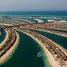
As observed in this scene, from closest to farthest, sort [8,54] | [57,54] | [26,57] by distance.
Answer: [26,57] → [57,54] → [8,54]

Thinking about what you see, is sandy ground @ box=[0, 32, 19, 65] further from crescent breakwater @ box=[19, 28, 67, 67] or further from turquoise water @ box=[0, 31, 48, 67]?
crescent breakwater @ box=[19, 28, 67, 67]

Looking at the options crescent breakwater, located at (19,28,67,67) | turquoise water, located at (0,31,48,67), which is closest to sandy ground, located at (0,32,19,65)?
turquoise water, located at (0,31,48,67)

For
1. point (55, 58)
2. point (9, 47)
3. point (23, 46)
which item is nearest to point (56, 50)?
point (55, 58)

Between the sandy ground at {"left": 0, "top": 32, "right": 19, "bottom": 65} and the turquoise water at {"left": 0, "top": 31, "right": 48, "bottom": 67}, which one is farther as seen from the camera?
the sandy ground at {"left": 0, "top": 32, "right": 19, "bottom": 65}

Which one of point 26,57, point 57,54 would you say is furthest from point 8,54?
point 57,54

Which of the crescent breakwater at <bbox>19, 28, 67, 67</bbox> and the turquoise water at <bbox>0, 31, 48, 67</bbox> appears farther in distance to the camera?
the crescent breakwater at <bbox>19, 28, 67, 67</bbox>

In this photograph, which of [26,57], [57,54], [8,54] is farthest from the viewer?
[8,54]

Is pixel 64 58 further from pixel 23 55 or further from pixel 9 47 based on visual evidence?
pixel 9 47

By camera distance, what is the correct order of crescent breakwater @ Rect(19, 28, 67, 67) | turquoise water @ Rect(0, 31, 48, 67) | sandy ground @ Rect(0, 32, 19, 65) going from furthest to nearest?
sandy ground @ Rect(0, 32, 19, 65) < crescent breakwater @ Rect(19, 28, 67, 67) < turquoise water @ Rect(0, 31, 48, 67)

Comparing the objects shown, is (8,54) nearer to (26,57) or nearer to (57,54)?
(26,57)

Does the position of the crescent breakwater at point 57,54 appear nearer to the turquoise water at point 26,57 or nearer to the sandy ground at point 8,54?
the turquoise water at point 26,57

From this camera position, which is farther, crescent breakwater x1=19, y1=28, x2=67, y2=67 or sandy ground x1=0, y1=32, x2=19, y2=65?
sandy ground x1=0, y1=32, x2=19, y2=65

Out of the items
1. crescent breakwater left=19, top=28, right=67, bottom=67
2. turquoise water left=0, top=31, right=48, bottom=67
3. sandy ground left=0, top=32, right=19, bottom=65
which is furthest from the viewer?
sandy ground left=0, top=32, right=19, bottom=65
